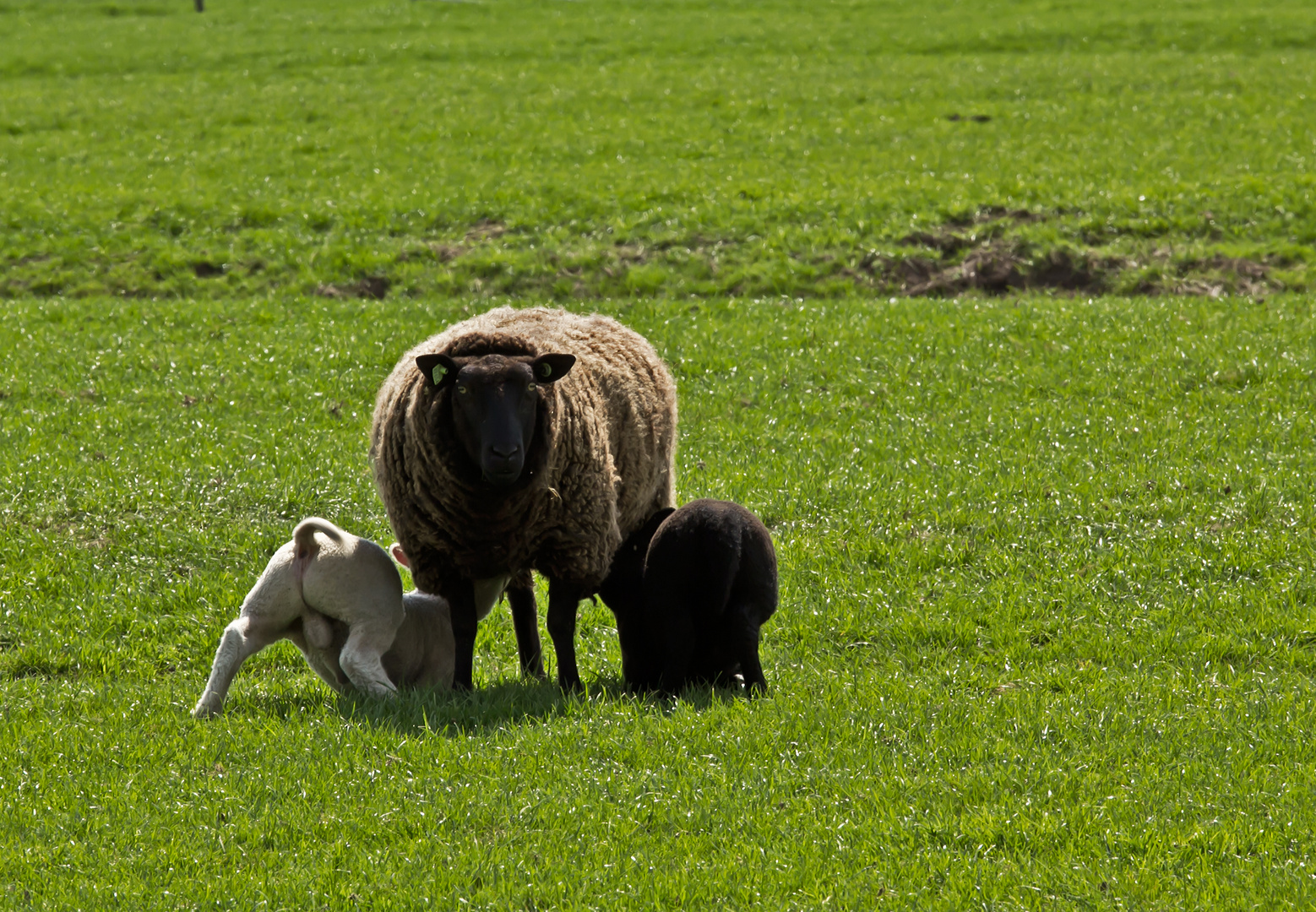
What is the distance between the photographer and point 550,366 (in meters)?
7.47

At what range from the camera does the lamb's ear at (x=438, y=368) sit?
23.6 feet

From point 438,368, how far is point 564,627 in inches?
68.1

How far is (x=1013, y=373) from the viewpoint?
14.7m

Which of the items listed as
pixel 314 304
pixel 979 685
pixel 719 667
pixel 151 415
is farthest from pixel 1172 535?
pixel 314 304

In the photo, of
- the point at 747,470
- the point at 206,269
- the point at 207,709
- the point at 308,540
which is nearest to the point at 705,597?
the point at 308,540

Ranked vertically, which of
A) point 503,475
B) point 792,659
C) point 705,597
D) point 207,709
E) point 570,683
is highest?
point 503,475

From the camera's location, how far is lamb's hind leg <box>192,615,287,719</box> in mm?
7230

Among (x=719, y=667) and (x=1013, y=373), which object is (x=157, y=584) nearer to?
(x=719, y=667)

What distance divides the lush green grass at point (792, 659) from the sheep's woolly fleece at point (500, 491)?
83 cm

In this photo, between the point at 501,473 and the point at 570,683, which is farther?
the point at 570,683

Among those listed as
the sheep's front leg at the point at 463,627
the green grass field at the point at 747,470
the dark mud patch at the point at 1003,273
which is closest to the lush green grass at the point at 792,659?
the green grass field at the point at 747,470

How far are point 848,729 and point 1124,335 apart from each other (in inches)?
422

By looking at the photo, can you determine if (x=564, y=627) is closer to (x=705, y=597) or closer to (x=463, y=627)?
(x=463, y=627)

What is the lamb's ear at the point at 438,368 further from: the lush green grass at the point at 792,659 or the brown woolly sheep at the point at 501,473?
the lush green grass at the point at 792,659
